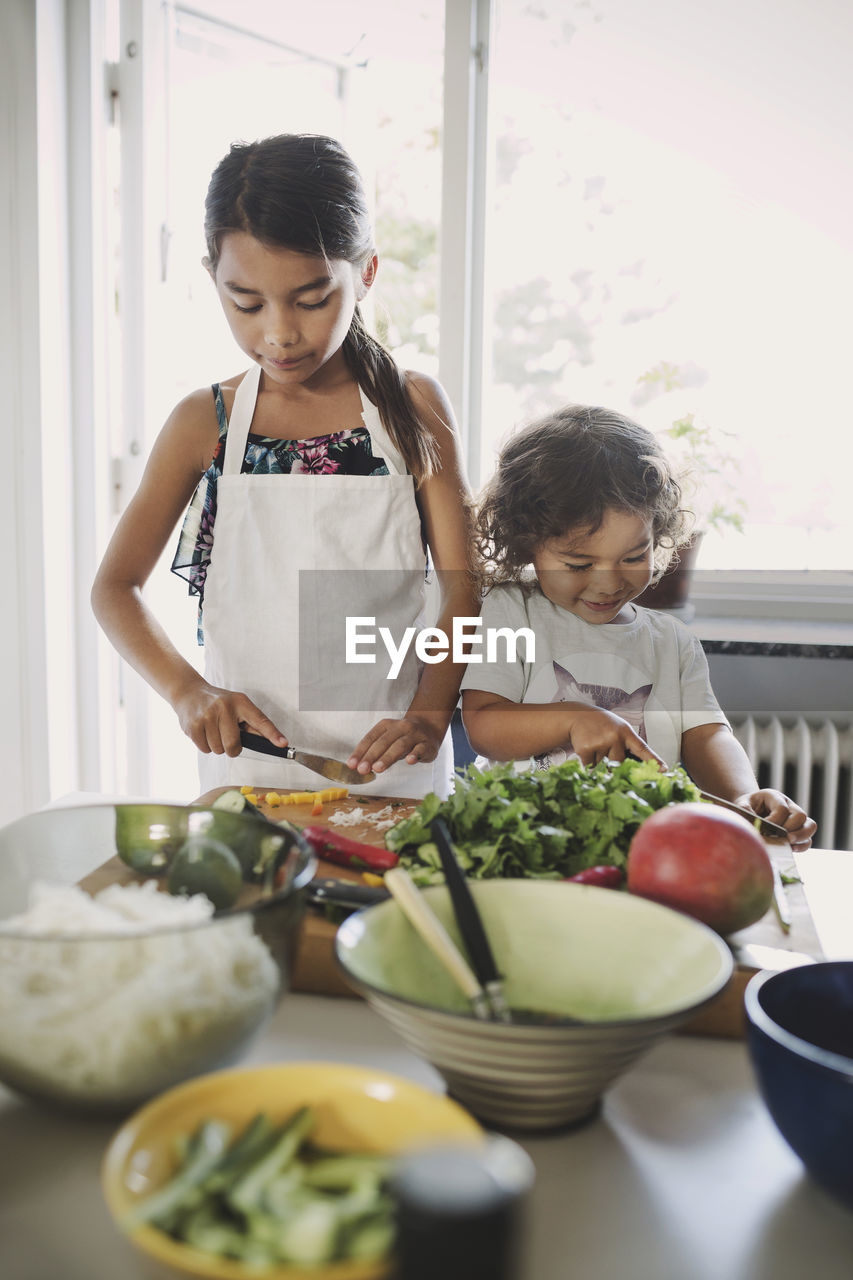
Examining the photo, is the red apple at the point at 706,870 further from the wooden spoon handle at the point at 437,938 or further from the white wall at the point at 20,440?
the white wall at the point at 20,440

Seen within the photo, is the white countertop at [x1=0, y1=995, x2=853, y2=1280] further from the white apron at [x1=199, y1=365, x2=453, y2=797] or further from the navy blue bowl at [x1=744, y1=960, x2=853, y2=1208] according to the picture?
the white apron at [x1=199, y1=365, x2=453, y2=797]

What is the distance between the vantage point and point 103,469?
8.39 feet

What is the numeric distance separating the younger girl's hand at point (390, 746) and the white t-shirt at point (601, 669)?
29 centimetres

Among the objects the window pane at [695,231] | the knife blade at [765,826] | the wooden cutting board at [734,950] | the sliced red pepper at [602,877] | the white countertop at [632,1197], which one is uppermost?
the window pane at [695,231]

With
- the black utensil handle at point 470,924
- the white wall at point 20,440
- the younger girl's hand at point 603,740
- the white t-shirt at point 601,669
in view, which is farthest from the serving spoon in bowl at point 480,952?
the white wall at point 20,440

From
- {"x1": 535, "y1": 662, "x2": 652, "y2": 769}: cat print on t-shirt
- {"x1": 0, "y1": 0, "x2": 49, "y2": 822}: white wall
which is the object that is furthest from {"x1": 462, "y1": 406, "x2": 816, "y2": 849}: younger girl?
{"x1": 0, "y1": 0, "x2": 49, "y2": 822}: white wall

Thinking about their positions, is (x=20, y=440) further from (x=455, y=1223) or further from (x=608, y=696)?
(x=455, y=1223)

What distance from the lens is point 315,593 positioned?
1569mm

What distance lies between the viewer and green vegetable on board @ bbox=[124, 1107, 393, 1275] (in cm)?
39

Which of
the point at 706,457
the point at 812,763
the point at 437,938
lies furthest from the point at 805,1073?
the point at 706,457

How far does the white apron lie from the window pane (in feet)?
3.55

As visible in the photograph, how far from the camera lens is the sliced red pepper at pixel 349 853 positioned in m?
0.91

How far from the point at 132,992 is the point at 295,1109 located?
0.35 feet

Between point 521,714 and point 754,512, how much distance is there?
1261 millimetres
